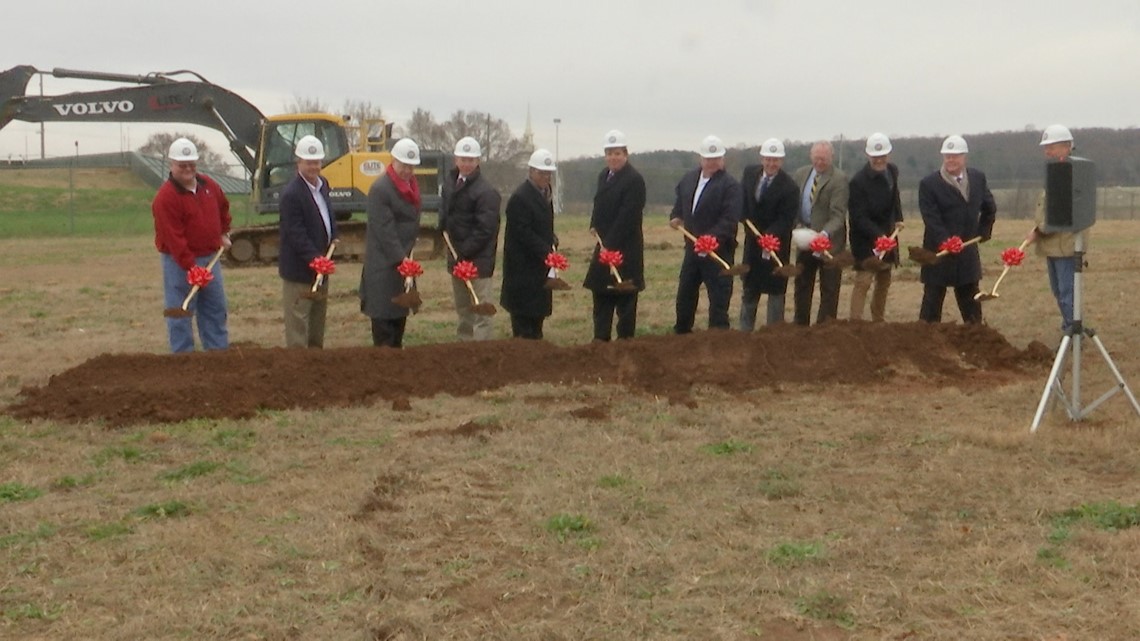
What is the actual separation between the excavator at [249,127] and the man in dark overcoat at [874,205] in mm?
11923

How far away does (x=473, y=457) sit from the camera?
7941 mm

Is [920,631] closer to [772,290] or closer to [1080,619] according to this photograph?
[1080,619]

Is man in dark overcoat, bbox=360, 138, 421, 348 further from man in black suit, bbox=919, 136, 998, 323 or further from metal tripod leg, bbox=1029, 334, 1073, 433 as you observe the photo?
metal tripod leg, bbox=1029, 334, 1073, 433

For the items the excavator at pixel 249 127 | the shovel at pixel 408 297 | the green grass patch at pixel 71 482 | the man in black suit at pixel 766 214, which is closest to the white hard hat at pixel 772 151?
the man in black suit at pixel 766 214

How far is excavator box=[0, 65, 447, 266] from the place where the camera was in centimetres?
2223

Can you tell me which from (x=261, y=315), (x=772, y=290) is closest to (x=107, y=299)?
(x=261, y=315)

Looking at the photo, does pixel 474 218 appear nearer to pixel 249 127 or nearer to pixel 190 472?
pixel 190 472

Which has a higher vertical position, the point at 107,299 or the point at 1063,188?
the point at 1063,188

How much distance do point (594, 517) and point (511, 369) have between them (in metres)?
3.96

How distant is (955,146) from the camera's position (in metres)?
11.4

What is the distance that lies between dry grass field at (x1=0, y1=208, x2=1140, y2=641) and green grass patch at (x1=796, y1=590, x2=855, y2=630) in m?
0.01

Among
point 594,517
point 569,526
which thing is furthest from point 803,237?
point 569,526

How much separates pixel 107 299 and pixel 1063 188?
13.9 m

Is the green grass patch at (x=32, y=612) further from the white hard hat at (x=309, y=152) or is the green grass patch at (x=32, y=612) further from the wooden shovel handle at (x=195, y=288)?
the white hard hat at (x=309, y=152)
